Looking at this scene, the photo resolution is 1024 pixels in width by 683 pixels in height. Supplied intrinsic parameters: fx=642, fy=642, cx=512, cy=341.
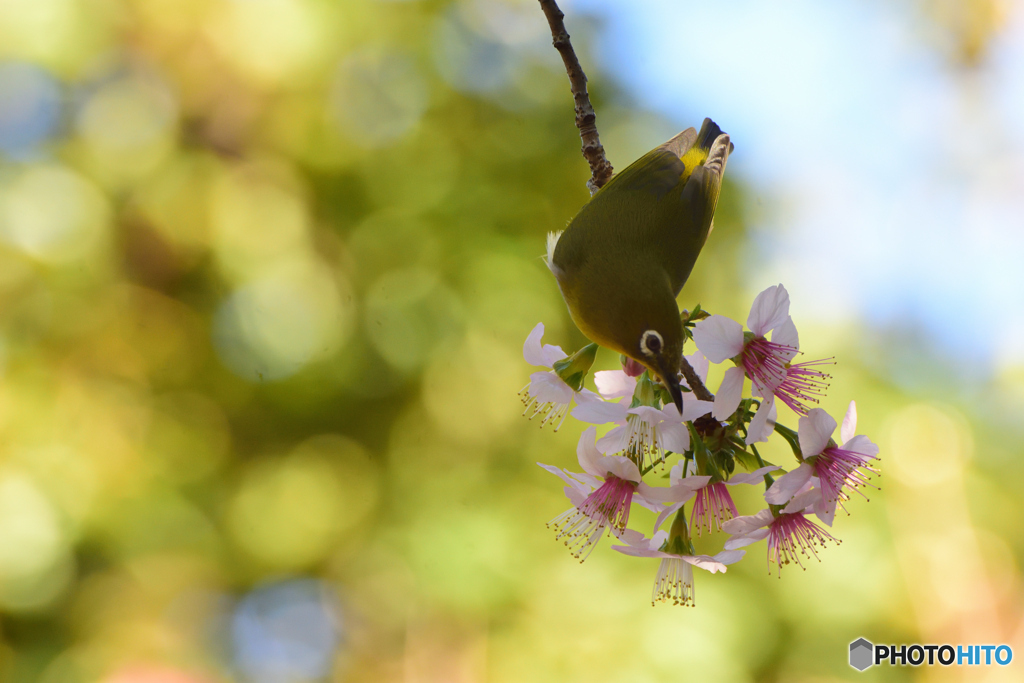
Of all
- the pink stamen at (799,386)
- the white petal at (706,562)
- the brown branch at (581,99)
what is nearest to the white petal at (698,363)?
the pink stamen at (799,386)

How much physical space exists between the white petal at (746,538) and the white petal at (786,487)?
62 millimetres

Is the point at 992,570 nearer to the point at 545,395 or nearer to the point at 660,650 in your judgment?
the point at 660,650

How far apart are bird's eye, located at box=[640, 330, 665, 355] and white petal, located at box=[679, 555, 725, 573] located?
1.05ft

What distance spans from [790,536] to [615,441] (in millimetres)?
333

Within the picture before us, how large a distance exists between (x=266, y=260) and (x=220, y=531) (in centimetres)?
170

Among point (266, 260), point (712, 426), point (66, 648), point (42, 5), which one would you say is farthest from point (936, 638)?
point (42, 5)

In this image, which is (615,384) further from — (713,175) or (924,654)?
(924,654)

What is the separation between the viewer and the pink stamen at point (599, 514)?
990 mm

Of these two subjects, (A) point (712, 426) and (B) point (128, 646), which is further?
(B) point (128, 646)

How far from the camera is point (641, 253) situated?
124 centimetres

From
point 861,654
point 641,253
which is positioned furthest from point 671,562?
point 861,654

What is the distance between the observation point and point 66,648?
3889 mm

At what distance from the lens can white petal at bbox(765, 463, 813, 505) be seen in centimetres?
92

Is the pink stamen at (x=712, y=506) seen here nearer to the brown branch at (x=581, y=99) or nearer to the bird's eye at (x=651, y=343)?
the bird's eye at (x=651, y=343)
